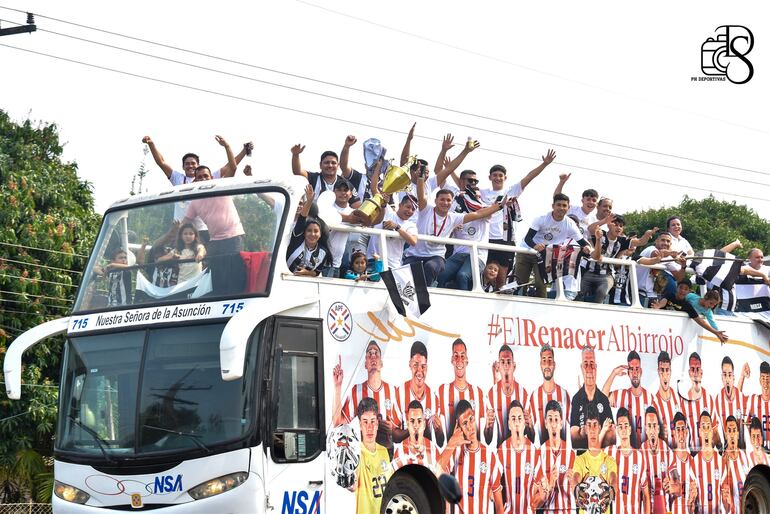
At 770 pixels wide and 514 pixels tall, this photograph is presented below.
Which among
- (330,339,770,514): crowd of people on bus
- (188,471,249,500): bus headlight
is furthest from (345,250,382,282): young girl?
(188,471,249,500): bus headlight

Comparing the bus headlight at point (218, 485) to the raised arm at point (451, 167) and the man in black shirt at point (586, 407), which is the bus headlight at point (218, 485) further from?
the raised arm at point (451, 167)

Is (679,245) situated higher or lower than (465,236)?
higher

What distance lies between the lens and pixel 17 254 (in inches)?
951

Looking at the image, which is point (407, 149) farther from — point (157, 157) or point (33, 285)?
point (33, 285)

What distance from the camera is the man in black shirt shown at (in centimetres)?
1426

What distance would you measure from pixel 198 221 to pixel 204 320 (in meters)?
1.18

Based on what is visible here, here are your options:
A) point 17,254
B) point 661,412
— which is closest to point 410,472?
point 661,412

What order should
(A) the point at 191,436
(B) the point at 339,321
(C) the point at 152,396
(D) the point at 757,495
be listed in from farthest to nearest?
(D) the point at 757,495
(B) the point at 339,321
(C) the point at 152,396
(A) the point at 191,436

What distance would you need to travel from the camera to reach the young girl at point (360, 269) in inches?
491

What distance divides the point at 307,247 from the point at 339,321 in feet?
2.68

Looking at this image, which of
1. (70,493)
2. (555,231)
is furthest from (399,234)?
(70,493)

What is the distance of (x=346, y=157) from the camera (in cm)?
1452

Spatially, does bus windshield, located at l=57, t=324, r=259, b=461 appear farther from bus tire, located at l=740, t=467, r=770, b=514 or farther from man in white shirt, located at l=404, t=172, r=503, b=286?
bus tire, located at l=740, t=467, r=770, b=514

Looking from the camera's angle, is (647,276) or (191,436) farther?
(647,276)
